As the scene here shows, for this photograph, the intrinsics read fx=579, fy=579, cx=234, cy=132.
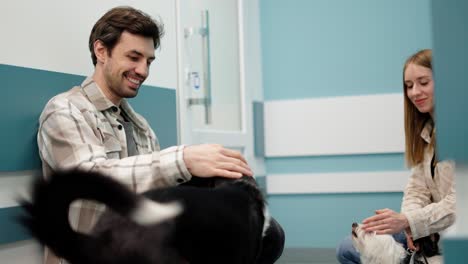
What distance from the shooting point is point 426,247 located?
2.02 metres

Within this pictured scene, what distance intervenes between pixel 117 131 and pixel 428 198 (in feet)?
3.98

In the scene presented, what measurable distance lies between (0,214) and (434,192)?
58.8 inches

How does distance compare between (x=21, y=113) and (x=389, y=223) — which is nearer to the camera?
(x=21, y=113)

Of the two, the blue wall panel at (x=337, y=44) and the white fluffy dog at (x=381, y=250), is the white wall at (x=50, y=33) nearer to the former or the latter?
the white fluffy dog at (x=381, y=250)

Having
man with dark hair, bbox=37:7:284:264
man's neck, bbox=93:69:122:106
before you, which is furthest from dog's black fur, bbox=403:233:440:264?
man's neck, bbox=93:69:122:106

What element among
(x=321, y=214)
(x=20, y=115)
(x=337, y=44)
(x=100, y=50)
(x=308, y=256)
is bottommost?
(x=308, y=256)

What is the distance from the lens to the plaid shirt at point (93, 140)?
1055 mm

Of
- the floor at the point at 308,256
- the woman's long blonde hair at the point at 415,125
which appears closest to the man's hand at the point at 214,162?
the woman's long blonde hair at the point at 415,125

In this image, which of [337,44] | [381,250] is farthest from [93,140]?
[337,44]

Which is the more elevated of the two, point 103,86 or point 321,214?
point 103,86

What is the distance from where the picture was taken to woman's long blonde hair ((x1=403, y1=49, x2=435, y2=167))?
85.7 inches

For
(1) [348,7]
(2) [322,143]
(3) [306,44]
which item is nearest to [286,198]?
(2) [322,143]

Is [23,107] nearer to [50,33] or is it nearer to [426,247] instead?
[50,33]

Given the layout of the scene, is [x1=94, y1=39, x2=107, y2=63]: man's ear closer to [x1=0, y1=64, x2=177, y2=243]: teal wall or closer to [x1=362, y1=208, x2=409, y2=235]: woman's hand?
[x1=0, y1=64, x2=177, y2=243]: teal wall
